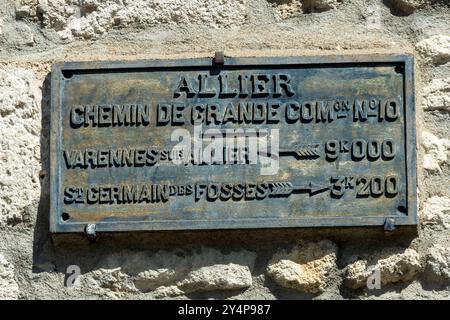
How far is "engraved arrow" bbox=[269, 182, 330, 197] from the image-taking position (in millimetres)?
3154

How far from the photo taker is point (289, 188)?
3.16m

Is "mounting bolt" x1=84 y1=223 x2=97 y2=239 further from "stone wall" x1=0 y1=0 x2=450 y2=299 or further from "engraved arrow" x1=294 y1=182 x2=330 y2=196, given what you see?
"engraved arrow" x1=294 y1=182 x2=330 y2=196

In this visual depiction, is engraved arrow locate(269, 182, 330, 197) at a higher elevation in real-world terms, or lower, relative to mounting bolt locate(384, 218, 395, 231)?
higher

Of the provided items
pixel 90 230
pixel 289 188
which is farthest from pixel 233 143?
pixel 90 230

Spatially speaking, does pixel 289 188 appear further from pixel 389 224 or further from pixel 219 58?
pixel 219 58

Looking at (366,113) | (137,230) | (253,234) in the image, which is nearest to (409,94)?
(366,113)

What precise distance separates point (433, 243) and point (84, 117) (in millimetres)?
951

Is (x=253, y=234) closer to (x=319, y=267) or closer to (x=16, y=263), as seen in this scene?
(x=319, y=267)

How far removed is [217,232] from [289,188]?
8.4 inches

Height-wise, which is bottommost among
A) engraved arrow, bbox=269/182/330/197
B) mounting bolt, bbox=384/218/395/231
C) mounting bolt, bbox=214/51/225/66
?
mounting bolt, bbox=384/218/395/231

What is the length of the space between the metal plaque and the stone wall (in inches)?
2.2

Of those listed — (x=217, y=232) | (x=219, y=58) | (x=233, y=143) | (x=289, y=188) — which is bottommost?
(x=217, y=232)

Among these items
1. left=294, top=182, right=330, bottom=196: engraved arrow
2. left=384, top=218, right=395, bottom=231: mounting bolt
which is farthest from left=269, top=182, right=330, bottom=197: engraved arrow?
left=384, top=218, right=395, bottom=231: mounting bolt

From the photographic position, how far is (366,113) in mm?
3201
